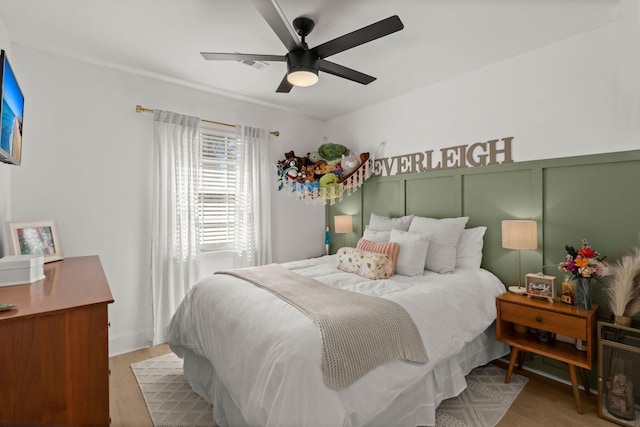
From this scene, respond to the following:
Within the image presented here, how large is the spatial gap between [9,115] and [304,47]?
1.76m

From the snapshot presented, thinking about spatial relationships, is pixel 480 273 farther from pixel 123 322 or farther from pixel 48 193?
pixel 48 193

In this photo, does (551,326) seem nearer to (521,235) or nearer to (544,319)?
(544,319)

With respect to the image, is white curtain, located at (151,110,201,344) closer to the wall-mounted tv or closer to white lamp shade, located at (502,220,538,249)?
the wall-mounted tv

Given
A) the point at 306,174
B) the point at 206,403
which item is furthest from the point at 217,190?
the point at 206,403

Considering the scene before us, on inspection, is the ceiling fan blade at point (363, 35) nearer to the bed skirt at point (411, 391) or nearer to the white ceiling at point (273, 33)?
the white ceiling at point (273, 33)

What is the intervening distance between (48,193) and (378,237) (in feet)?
9.95

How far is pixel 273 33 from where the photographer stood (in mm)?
2398

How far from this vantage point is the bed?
4.67 feet

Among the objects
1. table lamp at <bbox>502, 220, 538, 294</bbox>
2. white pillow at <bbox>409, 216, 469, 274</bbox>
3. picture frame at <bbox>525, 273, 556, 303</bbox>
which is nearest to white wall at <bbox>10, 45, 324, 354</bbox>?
white pillow at <bbox>409, 216, 469, 274</bbox>

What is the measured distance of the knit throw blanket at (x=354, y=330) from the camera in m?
1.50

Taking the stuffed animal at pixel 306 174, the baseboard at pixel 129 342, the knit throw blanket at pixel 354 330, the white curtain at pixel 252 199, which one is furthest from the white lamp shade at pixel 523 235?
the baseboard at pixel 129 342

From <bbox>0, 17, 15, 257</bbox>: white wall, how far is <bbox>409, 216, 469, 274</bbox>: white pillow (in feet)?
10.5

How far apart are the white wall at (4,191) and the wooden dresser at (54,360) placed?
1.06 m

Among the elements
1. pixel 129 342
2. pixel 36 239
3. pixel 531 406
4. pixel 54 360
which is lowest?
pixel 531 406
